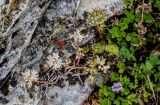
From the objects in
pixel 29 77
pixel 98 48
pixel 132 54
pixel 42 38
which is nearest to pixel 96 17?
pixel 98 48

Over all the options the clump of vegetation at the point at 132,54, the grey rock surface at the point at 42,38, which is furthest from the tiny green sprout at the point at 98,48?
the grey rock surface at the point at 42,38

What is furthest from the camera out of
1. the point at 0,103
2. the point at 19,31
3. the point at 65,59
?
the point at 65,59

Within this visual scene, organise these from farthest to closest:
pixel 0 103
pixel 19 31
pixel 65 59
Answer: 1. pixel 65 59
2. pixel 0 103
3. pixel 19 31

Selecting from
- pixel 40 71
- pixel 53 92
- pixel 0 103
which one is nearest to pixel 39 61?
pixel 40 71

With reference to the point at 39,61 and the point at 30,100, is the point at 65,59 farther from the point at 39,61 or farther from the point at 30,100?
the point at 30,100

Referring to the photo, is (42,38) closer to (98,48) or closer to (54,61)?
(54,61)

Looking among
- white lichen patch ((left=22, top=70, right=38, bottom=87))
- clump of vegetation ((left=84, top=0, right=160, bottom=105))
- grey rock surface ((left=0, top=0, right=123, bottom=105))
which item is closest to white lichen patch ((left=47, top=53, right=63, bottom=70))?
grey rock surface ((left=0, top=0, right=123, bottom=105))

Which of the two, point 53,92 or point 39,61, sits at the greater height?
point 39,61

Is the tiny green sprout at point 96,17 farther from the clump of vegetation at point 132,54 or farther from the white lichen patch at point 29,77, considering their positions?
the white lichen patch at point 29,77
